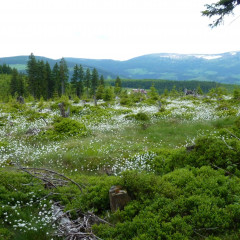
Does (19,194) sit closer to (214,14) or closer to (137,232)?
(137,232)

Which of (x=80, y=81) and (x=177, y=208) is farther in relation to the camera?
(x=80, y=81)

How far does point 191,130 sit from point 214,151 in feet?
22.8

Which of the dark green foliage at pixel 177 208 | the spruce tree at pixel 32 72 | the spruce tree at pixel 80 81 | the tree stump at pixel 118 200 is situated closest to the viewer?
the dark green foliage at pixel 177 208

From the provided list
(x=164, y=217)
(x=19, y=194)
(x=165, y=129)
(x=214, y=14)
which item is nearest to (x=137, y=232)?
(x=164, y=217)

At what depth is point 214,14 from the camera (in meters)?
13.1

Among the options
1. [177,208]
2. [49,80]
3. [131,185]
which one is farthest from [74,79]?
[177,208]

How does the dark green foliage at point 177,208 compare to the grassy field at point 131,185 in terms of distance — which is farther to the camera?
the grassy field at point 131,185

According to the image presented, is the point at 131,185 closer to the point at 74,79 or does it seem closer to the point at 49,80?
the point at 74,79

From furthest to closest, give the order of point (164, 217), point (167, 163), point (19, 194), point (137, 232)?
point (167, 163), point (19, 194), point (164, 217), point (137, 232)

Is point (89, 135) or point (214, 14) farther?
point (89, 135)

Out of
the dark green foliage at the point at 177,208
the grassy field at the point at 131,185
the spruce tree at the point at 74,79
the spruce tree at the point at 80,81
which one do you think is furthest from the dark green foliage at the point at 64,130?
the spruce tree at the point at 80,81

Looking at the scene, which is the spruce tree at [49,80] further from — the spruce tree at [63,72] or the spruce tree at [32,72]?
the spruce tree at [32,72]

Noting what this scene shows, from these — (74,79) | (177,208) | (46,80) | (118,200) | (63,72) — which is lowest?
(118,200)

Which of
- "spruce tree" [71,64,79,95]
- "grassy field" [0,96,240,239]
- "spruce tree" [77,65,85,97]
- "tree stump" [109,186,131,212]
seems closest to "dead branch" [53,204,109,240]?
"grassy field" [0,96,240,239]
